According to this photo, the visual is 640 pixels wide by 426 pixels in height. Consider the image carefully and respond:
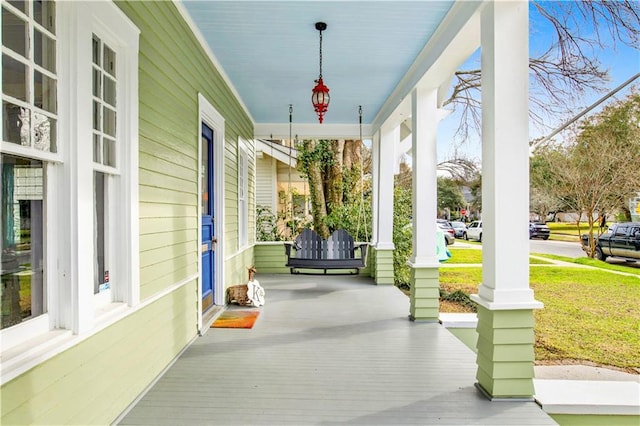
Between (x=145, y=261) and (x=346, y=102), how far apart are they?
421 cm

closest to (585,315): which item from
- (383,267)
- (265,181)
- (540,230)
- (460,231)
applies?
(383,267)

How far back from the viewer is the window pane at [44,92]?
1.68m

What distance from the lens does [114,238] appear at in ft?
7.81

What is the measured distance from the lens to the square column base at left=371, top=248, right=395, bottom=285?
22.9ft

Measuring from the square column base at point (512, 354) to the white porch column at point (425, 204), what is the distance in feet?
6.10

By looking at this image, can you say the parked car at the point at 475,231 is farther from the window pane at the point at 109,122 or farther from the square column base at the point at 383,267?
the window pane at the point at 109,122

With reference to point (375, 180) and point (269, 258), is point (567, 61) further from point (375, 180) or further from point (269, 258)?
point (269, 258)

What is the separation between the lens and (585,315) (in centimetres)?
627

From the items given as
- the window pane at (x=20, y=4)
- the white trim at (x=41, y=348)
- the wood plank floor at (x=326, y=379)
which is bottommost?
the wood plank floor at (x=326, y=379)

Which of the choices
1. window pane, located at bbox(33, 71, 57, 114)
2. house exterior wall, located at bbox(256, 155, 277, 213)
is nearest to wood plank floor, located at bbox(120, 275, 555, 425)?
window pane, located at bbox(33, 71, 57, 114)

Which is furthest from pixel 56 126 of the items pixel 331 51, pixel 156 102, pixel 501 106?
pixel 331 51

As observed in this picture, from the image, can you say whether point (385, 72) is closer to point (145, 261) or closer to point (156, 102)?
point (156, 102)

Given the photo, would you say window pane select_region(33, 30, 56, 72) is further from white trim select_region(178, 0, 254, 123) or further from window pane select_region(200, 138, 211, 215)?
window pane select_region(200, 138, 211, 215)

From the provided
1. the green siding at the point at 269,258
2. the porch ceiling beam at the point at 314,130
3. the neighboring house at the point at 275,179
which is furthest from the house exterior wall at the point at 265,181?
the porch ceiling beam at the point at 314,130
